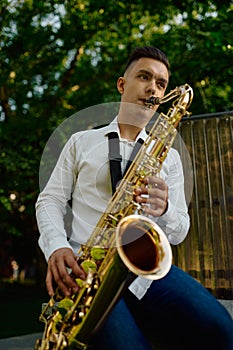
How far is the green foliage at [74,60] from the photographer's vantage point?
660 cm

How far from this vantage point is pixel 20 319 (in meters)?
7.30

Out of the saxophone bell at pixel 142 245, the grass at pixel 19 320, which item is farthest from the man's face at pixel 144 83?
the grass at pixel 19 320

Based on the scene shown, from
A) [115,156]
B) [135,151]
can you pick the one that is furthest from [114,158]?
[135,151]

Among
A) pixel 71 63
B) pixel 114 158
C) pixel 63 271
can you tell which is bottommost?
pixel 63 271

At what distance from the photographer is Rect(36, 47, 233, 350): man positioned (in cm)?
168

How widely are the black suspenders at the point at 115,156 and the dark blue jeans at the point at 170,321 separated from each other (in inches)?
23.3

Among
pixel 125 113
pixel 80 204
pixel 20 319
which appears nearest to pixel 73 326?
pixel 80 204

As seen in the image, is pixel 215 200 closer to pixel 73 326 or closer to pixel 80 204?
pixel 80 204

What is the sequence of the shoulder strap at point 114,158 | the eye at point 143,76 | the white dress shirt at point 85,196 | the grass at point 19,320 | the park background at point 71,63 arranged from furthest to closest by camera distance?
the park background at point 71,63 → the grass at point 19,320 → the eye at point 143,76 → the shoulder strap at point 114,158 → the white dress shirt at point 85,196

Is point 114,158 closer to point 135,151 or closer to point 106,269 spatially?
point 135,151

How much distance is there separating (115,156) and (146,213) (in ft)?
1.73

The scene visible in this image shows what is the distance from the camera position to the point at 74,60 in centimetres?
1021

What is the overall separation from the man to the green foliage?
345 cm

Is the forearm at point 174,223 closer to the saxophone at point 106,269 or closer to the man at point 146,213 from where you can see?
the man at point 146,213
